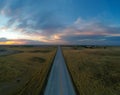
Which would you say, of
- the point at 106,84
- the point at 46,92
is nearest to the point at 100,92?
the point at 106,84

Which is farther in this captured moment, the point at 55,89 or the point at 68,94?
the point at 55,89

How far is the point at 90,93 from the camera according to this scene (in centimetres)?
1772

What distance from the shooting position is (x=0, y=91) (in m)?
19.1

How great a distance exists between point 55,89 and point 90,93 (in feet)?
13.7

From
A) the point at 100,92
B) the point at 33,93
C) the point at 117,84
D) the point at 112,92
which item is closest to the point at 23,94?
the point at 33,93

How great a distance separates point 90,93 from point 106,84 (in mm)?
5685

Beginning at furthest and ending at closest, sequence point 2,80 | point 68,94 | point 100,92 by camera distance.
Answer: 1. point 2,80
2. point 100,92
3. point 68,94

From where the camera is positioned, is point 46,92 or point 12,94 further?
point 12,94

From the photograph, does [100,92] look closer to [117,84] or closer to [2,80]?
[117,84]

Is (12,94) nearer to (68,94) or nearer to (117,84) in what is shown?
(68,94)

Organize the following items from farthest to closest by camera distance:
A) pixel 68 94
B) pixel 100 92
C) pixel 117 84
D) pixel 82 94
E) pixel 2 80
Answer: pixel 2 80, pixel 117 84, pixel 100 92, pixel 82 94, pixel 68 94

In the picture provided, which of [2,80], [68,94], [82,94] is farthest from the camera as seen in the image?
[2,80]

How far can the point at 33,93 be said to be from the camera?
17.0 metres

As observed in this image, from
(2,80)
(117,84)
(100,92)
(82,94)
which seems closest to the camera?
(82,94)
